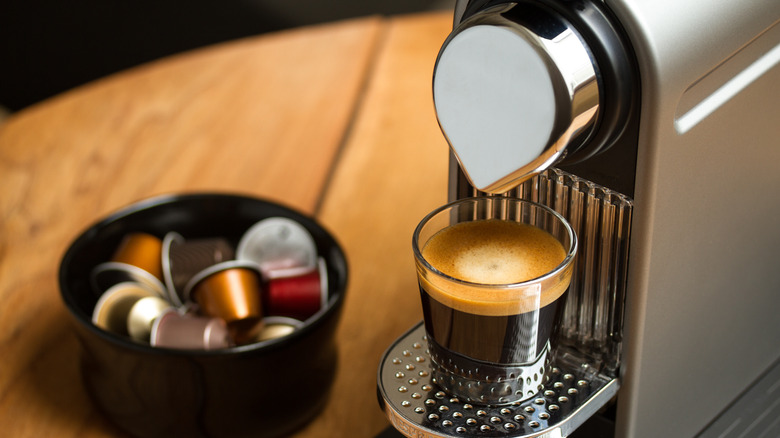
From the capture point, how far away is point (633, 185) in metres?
0.40

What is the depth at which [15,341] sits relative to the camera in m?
0.67

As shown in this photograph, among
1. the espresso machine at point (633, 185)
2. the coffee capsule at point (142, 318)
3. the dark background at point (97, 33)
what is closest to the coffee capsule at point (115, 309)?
the coffee capsule at point (142, 318)

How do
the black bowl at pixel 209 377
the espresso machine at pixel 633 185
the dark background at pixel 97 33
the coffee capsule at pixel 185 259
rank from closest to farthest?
1. the espresso machine at pixel 633 185
2. the black bowl at pixel 209 377
3. the coffee capsule at pixel 185 259
4. the dark background at pixel 97 33

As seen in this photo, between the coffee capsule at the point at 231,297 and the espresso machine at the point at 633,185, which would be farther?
the coffee capsule at the point at 231,297

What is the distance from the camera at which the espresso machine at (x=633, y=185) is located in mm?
362

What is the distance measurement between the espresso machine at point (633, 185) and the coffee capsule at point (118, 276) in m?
0.26

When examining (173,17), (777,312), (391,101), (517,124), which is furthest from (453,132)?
(173,17)

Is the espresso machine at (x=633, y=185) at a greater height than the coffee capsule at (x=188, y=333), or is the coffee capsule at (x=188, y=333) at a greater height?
the espresso machine at (x=633, y=185)

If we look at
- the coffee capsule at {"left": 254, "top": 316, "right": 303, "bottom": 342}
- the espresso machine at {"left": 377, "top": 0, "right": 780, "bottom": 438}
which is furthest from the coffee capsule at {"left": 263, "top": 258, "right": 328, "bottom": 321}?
the espresso machine at {"left": 377, "top": 0, "right": 780, "bottom": 438}

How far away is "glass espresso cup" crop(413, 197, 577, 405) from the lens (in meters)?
0.39

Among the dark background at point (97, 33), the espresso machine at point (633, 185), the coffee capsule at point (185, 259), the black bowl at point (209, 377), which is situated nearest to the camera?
the espresso machine at point (633, 185)

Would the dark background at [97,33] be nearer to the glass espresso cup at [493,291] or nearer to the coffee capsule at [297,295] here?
the coffee capsule at [297,295]

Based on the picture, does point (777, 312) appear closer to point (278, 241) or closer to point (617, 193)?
point (617, 193)

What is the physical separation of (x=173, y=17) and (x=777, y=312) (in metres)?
1.39
